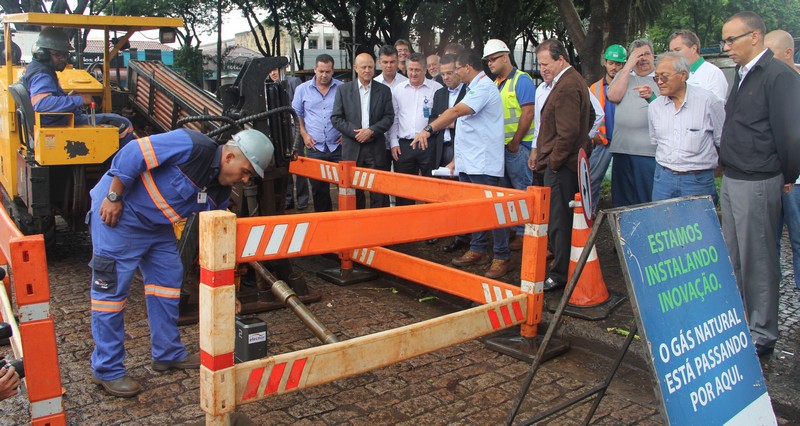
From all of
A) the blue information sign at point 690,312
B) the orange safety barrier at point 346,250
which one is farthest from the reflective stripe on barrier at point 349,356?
the blue information sign at point 690,312

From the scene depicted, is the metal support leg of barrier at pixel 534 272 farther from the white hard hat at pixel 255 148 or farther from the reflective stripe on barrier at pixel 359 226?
the white hard hat at pixel 255 148

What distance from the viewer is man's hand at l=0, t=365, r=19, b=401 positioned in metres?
2.49

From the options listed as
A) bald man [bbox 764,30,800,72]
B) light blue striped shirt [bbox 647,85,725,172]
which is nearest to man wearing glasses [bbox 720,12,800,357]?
light blue striped shirt [bbox 647,85,725,172]

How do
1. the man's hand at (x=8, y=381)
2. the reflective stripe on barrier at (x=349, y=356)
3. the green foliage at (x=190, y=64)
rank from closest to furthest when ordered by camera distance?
1. the man's hand at (x=8, y=381)
2. the reflective stripe on barrier at (x=349, y=356)
3. the green foliage at (x=190, y=64)

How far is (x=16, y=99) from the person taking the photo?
622 centimetres

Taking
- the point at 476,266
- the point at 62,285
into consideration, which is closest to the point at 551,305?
the point at 476,266

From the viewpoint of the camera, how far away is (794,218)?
5531 mm

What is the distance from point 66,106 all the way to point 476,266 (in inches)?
157

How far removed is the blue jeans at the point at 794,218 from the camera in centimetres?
546

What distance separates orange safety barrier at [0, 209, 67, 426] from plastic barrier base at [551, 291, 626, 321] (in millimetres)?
3449

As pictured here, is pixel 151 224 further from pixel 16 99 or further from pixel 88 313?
pixel 16 99

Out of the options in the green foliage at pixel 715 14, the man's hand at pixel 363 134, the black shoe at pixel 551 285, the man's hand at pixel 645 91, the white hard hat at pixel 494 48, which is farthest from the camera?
the green foliage at pixel 715 14

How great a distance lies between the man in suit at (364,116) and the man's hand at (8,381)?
4.78 m

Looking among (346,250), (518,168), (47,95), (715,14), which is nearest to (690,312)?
(346,250)
